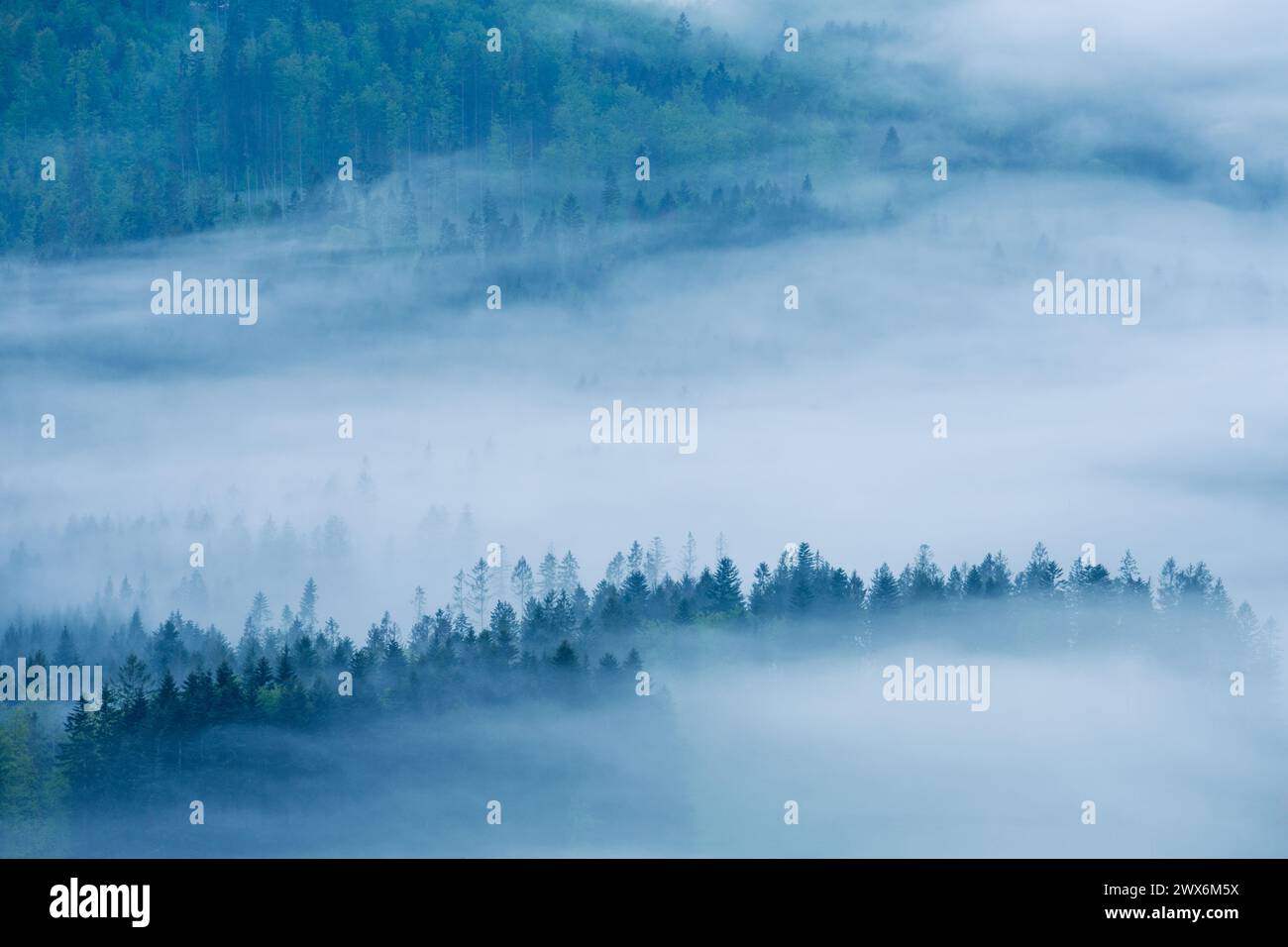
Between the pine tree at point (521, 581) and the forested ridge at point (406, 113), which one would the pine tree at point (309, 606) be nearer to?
the pine tree at point (521, 581)

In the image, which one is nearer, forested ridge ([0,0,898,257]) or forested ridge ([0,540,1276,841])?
forested ridge ([0,540,1276,841])

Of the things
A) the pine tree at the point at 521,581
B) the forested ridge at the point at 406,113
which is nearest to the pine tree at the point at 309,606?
the pine tree at the point at 521,581

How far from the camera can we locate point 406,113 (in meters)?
16.9

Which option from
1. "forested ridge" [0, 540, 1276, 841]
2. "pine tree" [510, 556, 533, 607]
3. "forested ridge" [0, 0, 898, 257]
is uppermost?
"forested ridge" [0, 0, 898, 257]

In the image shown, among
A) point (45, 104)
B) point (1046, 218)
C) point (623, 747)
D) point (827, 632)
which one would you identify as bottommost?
point (623, 747)

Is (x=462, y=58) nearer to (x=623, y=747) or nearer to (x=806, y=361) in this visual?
(x=806, y=361)

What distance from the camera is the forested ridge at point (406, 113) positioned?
1639 centimetres

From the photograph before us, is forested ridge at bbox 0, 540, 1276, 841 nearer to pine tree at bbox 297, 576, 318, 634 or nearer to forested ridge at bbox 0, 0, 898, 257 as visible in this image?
pine tree at bbox 297, 576, 318, 634

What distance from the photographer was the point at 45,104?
1630cm

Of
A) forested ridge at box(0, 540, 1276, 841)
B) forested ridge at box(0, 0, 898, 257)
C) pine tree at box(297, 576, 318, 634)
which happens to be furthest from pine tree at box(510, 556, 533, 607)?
forested ridge at box(0, 0, 898, 257)

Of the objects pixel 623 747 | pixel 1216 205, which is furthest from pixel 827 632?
pixel 1216 205

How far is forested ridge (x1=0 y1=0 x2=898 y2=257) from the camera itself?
16391mm
